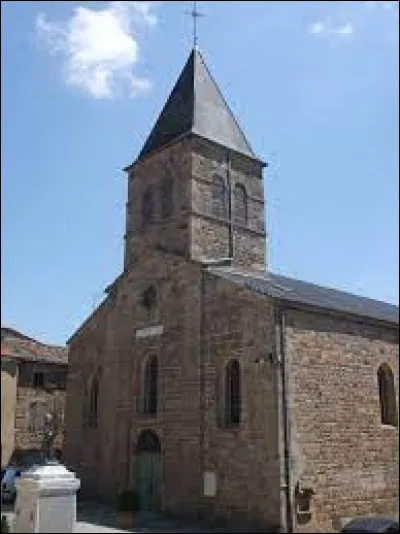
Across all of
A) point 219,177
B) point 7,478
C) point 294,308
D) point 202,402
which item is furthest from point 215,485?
point 219,177

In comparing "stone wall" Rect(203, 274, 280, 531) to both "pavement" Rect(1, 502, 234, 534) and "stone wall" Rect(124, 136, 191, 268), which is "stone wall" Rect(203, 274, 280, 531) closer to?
"pavement" Rect(1, 502, 234, 534)

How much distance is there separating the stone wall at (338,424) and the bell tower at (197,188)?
5892mm

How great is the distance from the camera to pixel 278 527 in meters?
16.3

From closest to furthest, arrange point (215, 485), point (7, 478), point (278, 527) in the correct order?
point (278, 527) < point (215, 485) < point (7, 478)

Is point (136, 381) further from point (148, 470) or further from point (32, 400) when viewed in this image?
point (32, 400)

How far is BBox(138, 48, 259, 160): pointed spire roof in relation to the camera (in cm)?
2559

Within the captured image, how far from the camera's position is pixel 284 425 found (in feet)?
56.2

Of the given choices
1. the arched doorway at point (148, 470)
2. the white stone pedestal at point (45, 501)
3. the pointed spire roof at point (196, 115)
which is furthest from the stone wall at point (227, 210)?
the white stone pedestal at point (45, 501)

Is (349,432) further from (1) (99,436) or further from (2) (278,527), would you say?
(1) (99,436)

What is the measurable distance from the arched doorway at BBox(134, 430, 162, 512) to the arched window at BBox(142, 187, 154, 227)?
8.25 meters

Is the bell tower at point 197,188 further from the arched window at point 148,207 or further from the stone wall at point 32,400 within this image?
the stone wall at point 32,400

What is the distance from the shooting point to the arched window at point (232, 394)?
18812 mm

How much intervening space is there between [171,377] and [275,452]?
5.08 meters

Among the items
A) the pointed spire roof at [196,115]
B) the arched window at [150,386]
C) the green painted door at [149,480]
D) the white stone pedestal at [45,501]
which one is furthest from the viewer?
the pointed spire roof at [196,115]
